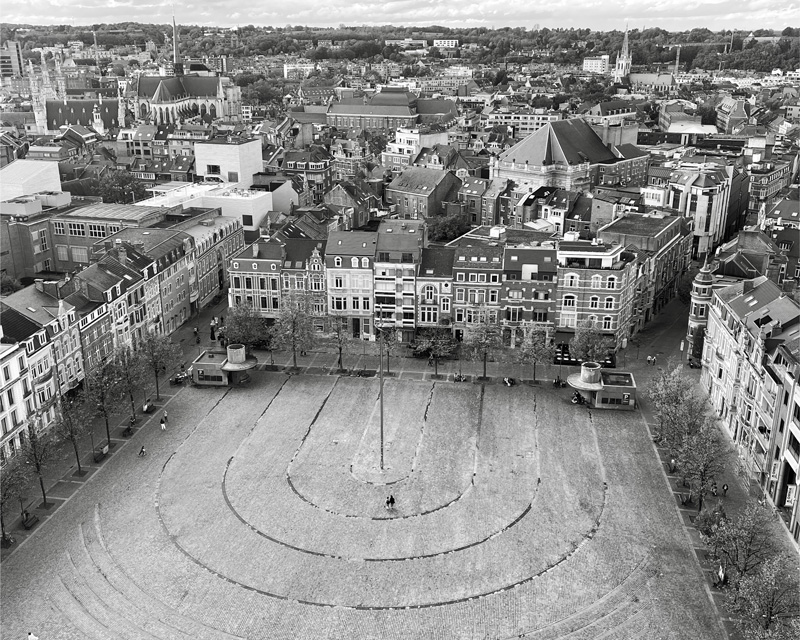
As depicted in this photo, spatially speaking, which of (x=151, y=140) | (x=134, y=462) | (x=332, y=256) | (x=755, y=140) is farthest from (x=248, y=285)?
(x=755, y=140)

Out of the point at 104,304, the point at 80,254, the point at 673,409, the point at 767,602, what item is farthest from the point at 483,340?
the point at 80,254

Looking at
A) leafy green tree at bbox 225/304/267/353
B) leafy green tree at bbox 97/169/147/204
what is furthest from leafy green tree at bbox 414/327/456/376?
leafy green tree at bbox 97/169/147/204

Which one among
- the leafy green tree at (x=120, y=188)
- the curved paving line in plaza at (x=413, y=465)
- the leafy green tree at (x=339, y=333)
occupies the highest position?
the leafy green tree at (x=120, y=188)

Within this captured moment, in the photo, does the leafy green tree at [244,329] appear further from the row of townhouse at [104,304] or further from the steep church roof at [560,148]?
the steep church roof at [560,148]

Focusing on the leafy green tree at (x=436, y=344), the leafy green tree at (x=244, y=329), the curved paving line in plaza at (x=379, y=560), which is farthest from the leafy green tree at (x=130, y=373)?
the leafy green tree at (x=436, y=344)

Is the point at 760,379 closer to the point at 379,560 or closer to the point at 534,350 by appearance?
the point at 534,350

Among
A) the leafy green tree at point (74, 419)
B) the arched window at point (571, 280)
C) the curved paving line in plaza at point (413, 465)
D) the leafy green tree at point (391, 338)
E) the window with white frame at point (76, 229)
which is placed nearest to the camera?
the curved paving line in plaza at point (413, 465)
